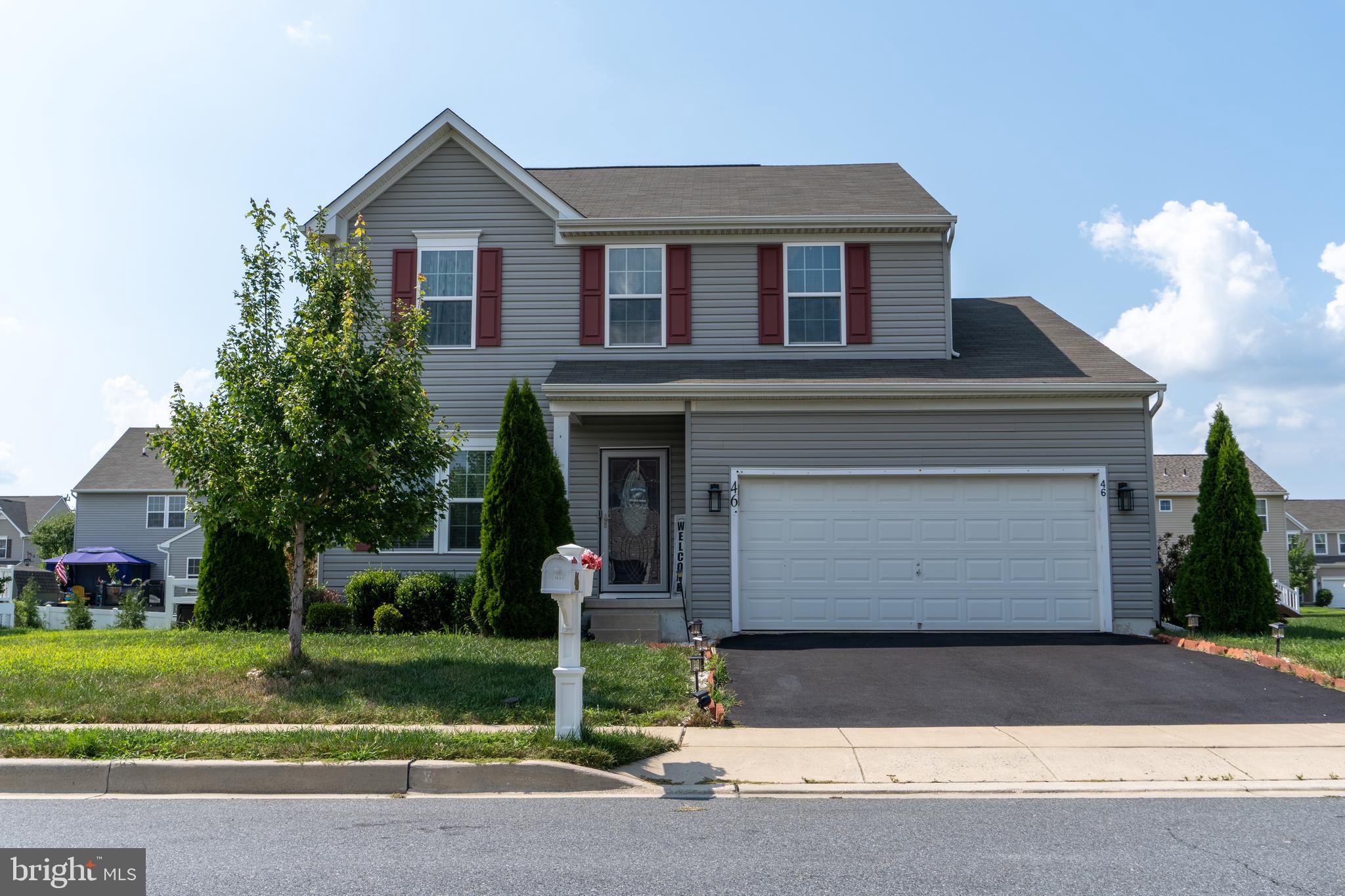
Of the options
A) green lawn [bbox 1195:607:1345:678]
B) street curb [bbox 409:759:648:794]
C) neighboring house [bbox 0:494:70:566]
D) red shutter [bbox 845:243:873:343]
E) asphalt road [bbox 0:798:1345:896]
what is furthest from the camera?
neighboring house [bbox 0:494:70:566]

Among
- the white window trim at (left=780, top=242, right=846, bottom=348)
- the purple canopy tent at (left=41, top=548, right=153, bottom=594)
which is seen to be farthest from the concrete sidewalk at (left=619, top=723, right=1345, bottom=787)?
the purple canopy tent at (left=41, top=548, right=153, bottom=594)

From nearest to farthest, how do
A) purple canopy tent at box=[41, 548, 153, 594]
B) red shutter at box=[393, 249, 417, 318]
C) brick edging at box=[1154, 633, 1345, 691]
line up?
brick edging at box=[1154, 633, 1345, 691]
red shutter at box=[393, 249, 417, 318]
purple canopy tent at box=[41, 548, 153, 594]

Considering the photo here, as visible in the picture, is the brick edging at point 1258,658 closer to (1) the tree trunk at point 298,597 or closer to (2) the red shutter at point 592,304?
(2) the red shutter at point 592,304

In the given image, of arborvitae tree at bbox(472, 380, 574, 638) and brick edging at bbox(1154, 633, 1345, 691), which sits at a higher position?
arborvitae tree at bbox(472, 380, 574, 638)

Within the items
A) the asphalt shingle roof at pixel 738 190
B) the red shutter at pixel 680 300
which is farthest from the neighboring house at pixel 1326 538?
the red shutter at pixel 680 300

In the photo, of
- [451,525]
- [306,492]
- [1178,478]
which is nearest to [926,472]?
[451,525]

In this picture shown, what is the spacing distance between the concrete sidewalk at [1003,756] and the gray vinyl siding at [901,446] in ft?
17.9

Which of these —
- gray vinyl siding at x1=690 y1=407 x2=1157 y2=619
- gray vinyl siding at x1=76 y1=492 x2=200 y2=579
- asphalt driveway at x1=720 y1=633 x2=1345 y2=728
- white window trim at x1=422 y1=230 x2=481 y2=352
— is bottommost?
asphalt driveway at x1=720 y1=633 x2=1345 y2=728

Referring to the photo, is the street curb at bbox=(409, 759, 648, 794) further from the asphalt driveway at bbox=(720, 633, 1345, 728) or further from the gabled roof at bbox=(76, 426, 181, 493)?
the gabled roof at bbox=(76, 426, 181, 493)

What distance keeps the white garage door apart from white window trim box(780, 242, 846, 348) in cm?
257

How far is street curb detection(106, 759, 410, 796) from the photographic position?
680 centimetres

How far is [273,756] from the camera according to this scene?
23.3 ft

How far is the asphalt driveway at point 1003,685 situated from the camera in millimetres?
8836

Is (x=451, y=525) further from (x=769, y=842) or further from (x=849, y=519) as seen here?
(x=769, y=842)
